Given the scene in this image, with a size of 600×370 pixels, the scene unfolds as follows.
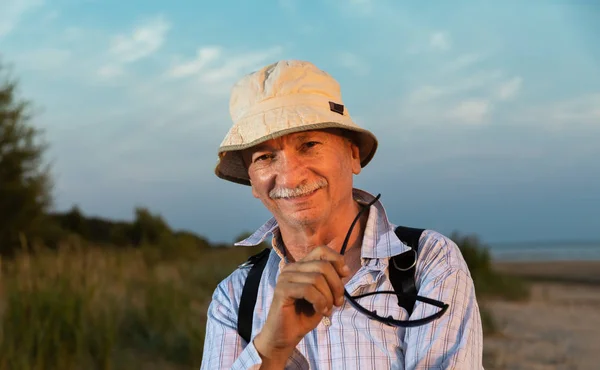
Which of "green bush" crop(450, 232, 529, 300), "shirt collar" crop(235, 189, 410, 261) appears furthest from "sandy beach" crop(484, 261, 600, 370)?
"shirt collar" crop(235, 189, 410, 261)

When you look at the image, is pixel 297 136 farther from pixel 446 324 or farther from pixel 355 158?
pixel 446 324

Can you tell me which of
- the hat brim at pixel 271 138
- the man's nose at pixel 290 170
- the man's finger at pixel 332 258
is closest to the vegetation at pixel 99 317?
the hat brim at pixel 271 138

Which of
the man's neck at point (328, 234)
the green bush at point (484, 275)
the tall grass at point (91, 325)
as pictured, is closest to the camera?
the man's neck at point (328, 234)

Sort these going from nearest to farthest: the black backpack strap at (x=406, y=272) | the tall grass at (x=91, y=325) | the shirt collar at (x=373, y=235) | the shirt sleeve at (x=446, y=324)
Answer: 1. the shirt sleeve at (x=446, y=324)
2. the black backpack strap at (x=406, y=272)
3. the shirt collar at (x=373, y=235)
4. the tall grass at (x=91, y=325)

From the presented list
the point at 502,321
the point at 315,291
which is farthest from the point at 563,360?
the point at 315,291

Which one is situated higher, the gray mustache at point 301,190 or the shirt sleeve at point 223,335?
the gray mustache at point 301,190

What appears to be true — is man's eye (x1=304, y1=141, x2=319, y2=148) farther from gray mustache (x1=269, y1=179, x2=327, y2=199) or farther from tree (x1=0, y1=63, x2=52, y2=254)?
tree (x1=0, y1=63, x2=52, y2=254)

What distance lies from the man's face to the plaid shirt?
0.20 m

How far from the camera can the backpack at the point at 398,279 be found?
2365mm

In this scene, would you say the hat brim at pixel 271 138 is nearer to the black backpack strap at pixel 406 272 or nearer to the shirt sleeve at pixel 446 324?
the black backpack strap at pixel 406 272

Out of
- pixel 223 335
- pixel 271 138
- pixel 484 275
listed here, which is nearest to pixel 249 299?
pixel 223 335

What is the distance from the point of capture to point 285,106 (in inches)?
101

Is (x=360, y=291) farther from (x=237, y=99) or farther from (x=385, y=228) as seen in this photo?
(x=237, y=99)

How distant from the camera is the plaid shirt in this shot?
220cm
